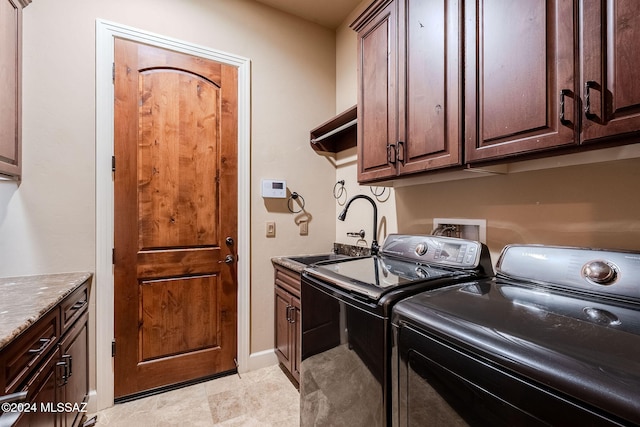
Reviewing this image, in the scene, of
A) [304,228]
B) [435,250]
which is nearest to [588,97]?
[435,250]

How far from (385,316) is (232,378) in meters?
1.75

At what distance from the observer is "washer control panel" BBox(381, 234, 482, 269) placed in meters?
1.30

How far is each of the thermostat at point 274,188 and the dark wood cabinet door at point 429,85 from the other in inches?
46.2

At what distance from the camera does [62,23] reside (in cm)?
172

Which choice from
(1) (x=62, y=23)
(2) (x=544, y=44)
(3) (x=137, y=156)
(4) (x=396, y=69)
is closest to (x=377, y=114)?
(4) (x=396, y=69)

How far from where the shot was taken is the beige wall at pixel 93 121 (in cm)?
166

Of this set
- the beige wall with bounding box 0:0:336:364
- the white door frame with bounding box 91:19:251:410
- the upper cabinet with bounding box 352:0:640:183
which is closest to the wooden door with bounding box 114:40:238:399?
the white door frame with bounding box 91:19:251:410

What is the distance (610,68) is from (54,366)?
7.45ft

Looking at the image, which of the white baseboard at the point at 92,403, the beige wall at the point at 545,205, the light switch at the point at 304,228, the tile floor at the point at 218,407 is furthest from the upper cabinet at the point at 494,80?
the white baseboard at the point at 92,403

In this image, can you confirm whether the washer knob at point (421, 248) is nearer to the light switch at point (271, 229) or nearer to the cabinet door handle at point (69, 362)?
the light switch at point (271, 229)

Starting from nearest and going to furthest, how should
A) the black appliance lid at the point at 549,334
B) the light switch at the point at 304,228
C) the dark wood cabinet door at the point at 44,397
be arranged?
the black appliance lid at the point at 549,334, the dark wood cabinet door at the point at 44,397, the light switch at the point at 304,228

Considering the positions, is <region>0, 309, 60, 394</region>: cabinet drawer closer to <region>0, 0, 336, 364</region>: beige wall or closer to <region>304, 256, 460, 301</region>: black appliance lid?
<region>0, 0, 336, 364</region>: beige wall

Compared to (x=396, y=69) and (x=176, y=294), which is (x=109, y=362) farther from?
(x=396, y=69)

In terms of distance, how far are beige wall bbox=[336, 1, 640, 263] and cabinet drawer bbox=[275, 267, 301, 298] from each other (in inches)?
31.5
